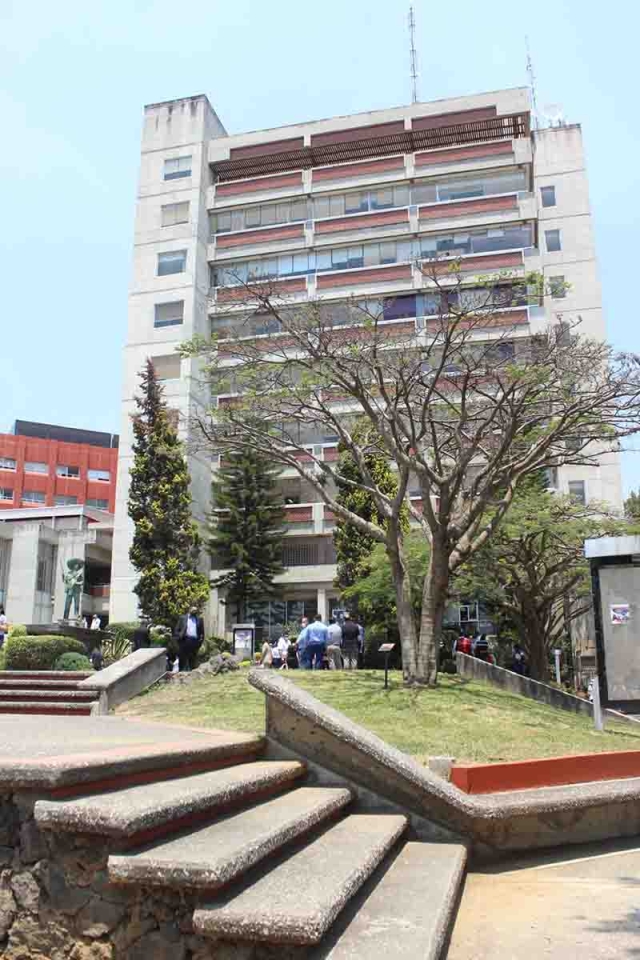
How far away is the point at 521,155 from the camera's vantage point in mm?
41719

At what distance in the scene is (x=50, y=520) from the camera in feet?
170

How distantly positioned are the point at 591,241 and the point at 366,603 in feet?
91.4

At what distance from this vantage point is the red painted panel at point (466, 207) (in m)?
41.3

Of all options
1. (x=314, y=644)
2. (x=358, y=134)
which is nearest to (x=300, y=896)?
(x=314, y=644)

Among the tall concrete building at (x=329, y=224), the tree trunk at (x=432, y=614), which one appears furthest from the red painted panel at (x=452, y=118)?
the tree trunk at (x=432, y=614)

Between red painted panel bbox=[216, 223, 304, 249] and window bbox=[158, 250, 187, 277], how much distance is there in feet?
8.25

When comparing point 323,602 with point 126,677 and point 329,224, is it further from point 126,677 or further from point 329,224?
point 126,677

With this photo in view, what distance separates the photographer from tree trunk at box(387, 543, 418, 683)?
1536 centimetres

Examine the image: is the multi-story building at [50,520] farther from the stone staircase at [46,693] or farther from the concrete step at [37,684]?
the concrete step at [37,684]

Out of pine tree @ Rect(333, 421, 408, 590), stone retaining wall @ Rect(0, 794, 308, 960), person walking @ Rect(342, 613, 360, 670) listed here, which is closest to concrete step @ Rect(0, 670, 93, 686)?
person walking @ Rect(342, 613, 360, 670)

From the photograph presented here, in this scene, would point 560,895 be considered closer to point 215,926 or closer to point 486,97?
point 215,926

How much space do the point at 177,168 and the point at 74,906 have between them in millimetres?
46813

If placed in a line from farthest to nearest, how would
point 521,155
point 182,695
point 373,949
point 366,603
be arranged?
point 521,155 → point 366,603 → point 182,695 → point 373,949

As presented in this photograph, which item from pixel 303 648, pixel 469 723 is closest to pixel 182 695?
pixel 469 723
